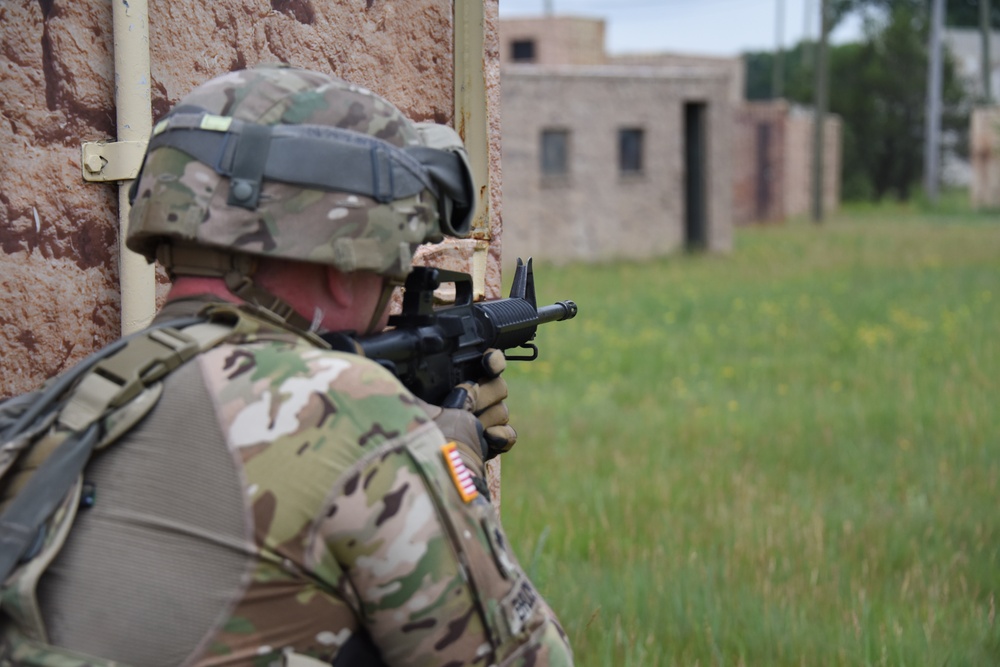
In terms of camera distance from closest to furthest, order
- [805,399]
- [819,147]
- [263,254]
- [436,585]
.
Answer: [436,585] < [263,254] < [805,399] < [819,147]

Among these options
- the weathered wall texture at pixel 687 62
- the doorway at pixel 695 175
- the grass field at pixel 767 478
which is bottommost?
the grass field at pixel 767 478

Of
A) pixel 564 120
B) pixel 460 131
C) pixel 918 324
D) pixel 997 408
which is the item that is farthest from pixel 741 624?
pixel 564 120

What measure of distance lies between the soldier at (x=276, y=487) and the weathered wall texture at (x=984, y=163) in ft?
109

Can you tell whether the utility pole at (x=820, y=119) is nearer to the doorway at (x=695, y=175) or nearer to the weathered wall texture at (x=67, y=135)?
the doorway at (x=695, y=175)

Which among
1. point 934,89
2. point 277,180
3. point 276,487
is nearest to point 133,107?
point 277,180

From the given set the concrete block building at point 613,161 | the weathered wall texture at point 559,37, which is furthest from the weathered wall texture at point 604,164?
the weathered wall texture at point 559,37

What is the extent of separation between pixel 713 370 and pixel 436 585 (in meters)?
7.33

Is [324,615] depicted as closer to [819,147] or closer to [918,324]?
[918,324]

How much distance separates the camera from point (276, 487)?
1499 mm

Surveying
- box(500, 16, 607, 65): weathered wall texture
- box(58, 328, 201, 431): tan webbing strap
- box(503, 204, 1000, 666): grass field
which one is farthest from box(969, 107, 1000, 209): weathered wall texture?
box(58, 328, 201, 431): tan webbing strap

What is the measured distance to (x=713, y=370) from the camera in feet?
28.6

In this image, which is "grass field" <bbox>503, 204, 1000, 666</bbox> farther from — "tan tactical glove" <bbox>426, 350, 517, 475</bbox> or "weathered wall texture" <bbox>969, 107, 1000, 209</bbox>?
"weathered wall texture" <bbox>969, 107, 1000, 209</bbox>

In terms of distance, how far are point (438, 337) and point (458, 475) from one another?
610mm

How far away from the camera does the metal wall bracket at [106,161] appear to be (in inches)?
96.3
